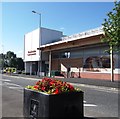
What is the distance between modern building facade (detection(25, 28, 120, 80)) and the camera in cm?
3411

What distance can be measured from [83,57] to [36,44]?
18.1 m

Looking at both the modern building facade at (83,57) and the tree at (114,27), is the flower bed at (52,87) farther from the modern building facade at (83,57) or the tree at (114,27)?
the modern building facade at (83,57)

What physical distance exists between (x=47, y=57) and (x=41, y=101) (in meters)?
46.9

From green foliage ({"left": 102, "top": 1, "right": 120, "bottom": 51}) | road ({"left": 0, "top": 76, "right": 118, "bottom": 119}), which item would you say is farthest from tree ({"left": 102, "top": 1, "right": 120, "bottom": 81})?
road ({"left": 0, "top": 76, "right": 118, "bottom": 119})

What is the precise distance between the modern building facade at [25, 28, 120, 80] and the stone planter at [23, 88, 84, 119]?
83.5 feet

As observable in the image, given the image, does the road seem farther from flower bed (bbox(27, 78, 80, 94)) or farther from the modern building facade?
the modern building facade

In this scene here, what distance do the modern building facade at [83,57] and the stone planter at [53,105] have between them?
2544cm

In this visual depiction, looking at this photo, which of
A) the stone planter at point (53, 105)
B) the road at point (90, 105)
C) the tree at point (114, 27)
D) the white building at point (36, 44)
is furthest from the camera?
the white building at point (36, 44)

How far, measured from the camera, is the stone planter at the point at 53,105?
559 centimetres

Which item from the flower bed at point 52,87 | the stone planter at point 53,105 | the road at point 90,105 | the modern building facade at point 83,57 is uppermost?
the modern building facade at point 83,57

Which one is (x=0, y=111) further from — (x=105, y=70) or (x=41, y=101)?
(x=105, y=70)

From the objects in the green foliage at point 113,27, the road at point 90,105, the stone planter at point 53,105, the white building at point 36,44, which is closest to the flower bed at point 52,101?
the stone planter at point 53,105

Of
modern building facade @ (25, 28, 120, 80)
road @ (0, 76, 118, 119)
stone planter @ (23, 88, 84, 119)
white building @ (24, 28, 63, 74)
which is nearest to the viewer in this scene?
stone planter @ (23, 88, 84, 119)

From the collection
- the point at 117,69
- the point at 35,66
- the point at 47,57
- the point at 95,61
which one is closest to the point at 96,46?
the point at 95,61
